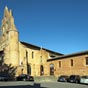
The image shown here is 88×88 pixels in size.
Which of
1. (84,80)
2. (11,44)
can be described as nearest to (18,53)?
(11,44)

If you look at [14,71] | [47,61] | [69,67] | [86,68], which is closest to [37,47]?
[47,61]

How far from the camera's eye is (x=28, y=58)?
266 feet

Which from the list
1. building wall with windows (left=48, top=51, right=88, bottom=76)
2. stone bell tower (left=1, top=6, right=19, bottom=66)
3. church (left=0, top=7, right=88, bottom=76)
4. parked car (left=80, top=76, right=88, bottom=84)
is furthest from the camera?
stone bell tower (left=1, top=6, right=19, bottom=66)

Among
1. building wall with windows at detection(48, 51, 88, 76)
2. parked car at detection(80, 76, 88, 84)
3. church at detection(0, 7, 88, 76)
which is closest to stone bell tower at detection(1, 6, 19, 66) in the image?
church at detection(0, 7, 88, 76)

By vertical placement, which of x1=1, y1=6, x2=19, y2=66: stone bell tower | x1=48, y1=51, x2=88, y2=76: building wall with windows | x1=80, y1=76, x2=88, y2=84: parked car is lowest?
x1=80, y1=76, x2=88, y2=84: parked car

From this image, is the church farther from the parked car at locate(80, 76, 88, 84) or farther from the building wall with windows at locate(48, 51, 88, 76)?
the parked car at locate(80, 76, 88, 84)

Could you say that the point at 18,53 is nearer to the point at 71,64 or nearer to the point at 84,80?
the point at 71,64

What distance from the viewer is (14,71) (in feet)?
244

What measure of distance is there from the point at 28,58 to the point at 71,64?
1768 cm

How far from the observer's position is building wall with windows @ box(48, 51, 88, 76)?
63.3 metres

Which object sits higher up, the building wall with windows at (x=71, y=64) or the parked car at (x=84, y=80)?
the building wall with windows at (x=71, y=64)

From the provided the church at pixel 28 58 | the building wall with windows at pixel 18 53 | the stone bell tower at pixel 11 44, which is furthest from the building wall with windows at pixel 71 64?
the stone bell tower at pixel 11 44

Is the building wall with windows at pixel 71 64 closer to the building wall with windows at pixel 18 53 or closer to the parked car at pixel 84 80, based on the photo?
the building wall with windows at pixel 18 53

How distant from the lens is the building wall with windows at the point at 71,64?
63312 millimetres
